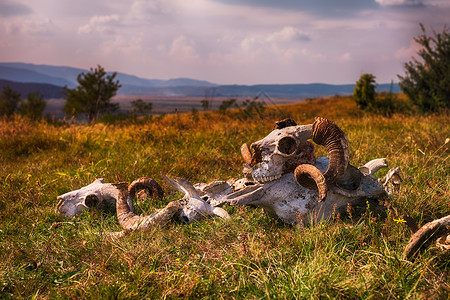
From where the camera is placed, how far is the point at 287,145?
4234 millimetres

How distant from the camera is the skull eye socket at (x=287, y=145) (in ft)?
13.6

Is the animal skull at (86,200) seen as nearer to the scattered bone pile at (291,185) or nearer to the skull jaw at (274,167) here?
the scattered bone pile at (291,185)

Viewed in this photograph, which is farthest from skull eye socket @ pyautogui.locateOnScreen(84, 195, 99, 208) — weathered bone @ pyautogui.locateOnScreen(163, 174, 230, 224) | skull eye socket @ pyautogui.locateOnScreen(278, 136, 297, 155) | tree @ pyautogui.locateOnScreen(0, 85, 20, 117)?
tree @ pyautogui.locateOnScreen(0, 85, 20, 117)

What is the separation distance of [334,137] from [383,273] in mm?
1400

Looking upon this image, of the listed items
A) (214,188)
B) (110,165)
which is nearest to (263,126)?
(110,165)

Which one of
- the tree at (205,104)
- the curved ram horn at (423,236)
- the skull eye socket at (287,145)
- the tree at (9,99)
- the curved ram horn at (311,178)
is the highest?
the tree at (205,104)

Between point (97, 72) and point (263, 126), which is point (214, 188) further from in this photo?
point (97, 72)

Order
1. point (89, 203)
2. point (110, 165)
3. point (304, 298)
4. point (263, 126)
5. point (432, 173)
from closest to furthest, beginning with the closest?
point (304, 298), point (89, 203), point (432, 173), point (110, 165), point (263, 126)

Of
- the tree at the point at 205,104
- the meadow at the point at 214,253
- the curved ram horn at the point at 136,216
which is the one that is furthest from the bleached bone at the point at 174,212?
the tree at the point at 205,104

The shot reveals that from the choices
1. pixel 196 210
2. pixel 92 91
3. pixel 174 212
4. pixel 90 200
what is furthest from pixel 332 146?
pixel 92 91

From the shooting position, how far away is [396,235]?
362 cm

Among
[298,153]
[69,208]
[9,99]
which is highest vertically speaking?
[298,153]

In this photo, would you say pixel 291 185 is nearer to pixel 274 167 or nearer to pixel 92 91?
pixel 274 167

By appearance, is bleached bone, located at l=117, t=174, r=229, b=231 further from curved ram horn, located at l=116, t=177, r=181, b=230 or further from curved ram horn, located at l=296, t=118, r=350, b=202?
curved ram horn, located at l=296, t=118, r=350, b=202
